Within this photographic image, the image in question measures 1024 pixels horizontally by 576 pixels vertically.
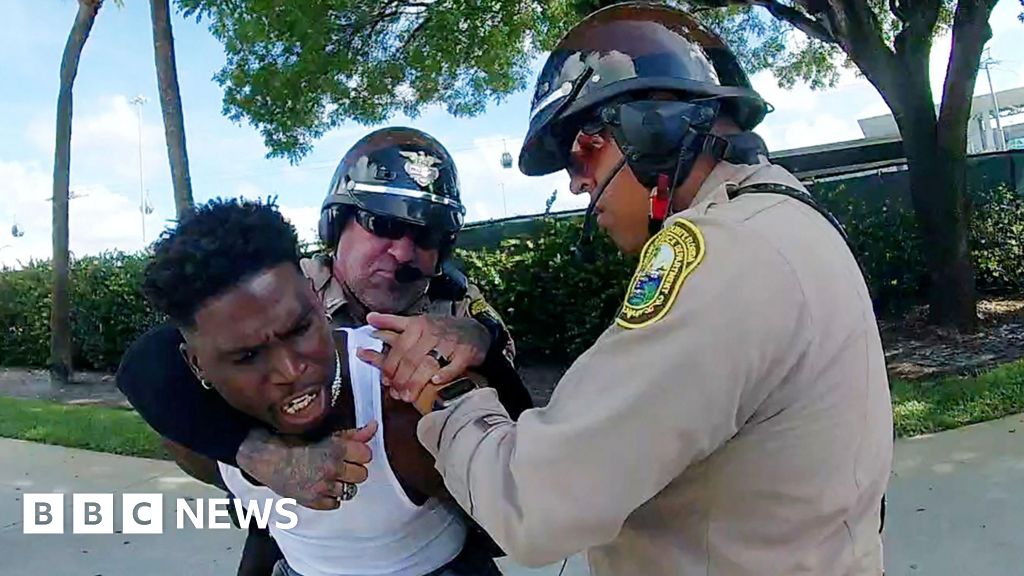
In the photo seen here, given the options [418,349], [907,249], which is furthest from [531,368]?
[418,349]

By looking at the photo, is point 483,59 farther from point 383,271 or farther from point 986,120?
point 986,120

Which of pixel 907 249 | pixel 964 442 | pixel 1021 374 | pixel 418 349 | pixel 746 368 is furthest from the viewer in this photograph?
pixel 907 249

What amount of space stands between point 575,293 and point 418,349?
22.2 feet

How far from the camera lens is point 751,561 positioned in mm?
1199

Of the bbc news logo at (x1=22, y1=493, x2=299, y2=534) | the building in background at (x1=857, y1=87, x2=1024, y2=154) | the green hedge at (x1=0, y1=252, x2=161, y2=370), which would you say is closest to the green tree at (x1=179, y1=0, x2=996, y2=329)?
the green hedge at (x1=0, y1=252, x2=161, y2=370)

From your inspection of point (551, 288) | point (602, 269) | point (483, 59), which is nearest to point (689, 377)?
point (602, 269)

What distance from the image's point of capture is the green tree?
8234 millimetres

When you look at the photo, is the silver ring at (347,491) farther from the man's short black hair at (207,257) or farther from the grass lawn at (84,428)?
the grass lawn at (84,428)

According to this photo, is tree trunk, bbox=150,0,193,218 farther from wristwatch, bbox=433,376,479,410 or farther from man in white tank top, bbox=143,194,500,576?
wristwatch, bbox=433,376,479,410

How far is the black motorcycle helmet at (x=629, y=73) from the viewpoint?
1.35m

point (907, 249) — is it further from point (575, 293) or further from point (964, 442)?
point (964, 442)

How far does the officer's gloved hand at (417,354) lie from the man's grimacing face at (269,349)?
9 cm

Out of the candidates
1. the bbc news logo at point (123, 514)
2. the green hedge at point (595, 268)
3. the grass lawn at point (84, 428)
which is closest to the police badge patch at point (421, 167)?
the bbc news logo at point (123, 514)

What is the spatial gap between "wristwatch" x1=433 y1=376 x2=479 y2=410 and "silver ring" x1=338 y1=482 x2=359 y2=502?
0.79 feet
